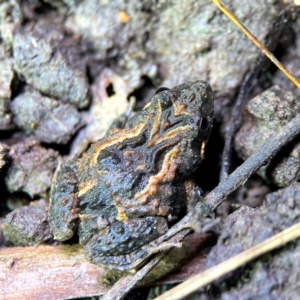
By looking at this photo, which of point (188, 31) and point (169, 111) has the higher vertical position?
point (188, 31)

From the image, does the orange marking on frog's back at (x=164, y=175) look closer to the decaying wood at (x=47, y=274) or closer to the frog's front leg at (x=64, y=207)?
the frog's front leg at (x=64, y=207)

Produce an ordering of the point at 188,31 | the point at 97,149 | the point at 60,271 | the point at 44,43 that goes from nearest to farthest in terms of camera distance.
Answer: the point at 60,271 → the point at 97,149 → the point at 44,43 → the point at 188,31

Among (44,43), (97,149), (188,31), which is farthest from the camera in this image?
(188,31)

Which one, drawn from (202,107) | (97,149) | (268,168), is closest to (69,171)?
(97,149)

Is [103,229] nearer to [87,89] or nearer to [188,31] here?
[87,89]

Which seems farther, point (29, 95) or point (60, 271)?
point (29, 95)

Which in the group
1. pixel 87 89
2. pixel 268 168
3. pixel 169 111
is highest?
pixel 87 89

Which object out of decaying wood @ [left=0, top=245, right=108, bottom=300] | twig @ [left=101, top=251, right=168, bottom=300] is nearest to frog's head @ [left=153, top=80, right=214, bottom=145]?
twig @ [left=101, top=251, right=168, bottom=300]

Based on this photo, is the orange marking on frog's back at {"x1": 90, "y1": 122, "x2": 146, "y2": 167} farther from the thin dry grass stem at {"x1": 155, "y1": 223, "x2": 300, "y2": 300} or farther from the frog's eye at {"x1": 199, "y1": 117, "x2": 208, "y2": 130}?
the thin dry grass stem at {"x1": 155, "y1": 223, "x2": 300, "y2": 300}

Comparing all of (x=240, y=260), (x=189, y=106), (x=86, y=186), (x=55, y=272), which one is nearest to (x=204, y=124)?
(x=189, y=106)
